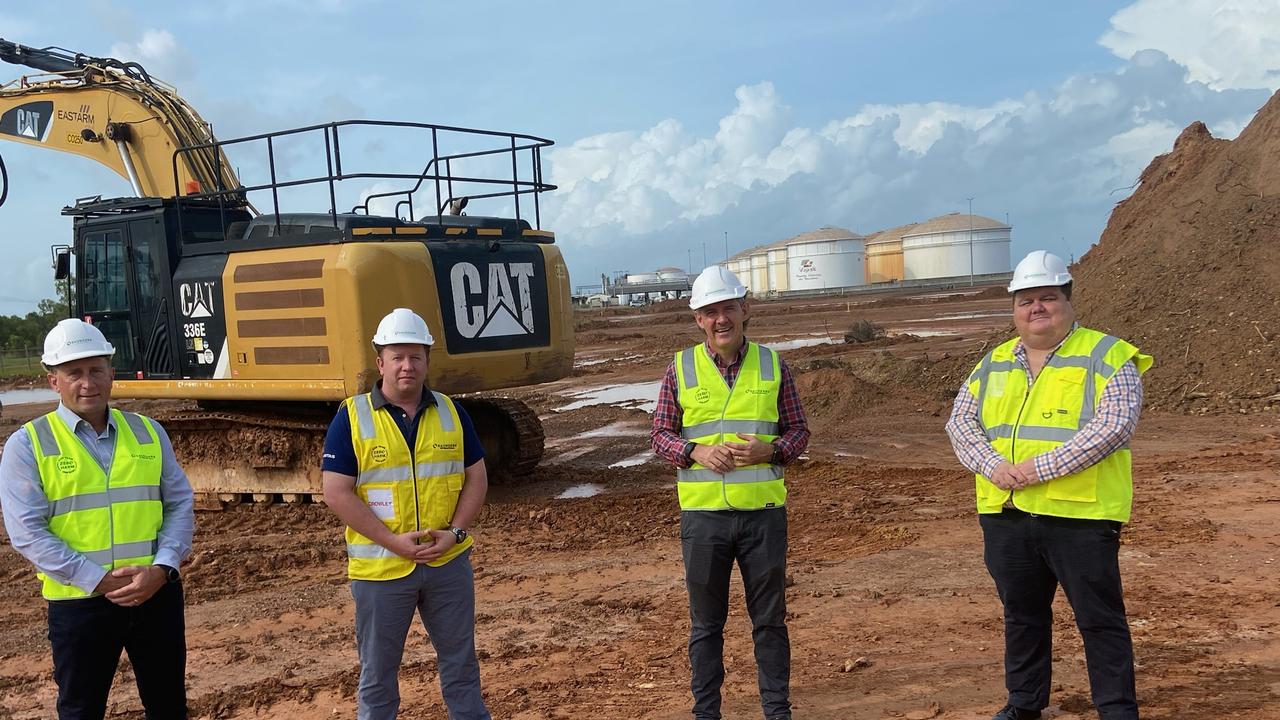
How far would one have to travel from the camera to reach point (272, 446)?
998 cm

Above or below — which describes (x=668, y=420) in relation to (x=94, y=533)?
above

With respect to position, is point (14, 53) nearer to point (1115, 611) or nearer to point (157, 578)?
point (157, 578)

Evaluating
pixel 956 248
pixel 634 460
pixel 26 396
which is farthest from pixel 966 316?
pixel 956 248

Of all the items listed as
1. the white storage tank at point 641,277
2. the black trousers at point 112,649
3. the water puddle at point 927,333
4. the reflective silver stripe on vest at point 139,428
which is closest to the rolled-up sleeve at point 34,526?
the black trousers at point 112,649

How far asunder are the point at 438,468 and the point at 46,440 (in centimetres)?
135

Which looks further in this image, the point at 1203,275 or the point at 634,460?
the point at 1203,275

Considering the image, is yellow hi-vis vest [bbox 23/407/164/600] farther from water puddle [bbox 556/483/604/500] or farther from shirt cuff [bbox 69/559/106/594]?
water puddle [bbox 556/483/604/500]

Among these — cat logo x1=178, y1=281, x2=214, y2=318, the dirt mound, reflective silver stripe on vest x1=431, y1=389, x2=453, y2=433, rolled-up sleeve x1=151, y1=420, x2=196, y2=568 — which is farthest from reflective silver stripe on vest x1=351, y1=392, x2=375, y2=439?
the dirt mound

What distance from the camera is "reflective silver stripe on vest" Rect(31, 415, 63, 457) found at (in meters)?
3.60

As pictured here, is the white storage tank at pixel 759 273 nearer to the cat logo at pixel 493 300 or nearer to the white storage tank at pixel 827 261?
the white storage tank at pixel 827 261

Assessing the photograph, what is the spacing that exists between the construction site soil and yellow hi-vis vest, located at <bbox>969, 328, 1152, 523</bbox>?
39.3 inches

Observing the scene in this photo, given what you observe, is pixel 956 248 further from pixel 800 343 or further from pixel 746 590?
pixel 746 590

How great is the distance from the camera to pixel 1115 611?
12.9 ft

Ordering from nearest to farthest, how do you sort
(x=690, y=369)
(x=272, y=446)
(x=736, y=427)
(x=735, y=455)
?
(x=735, y=455) < (x=736, y=427) < (x=690, y=369) < (x=272, y=446)
